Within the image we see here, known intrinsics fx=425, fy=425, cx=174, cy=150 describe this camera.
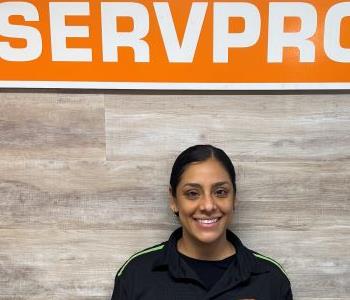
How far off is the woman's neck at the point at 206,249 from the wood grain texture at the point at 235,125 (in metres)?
0.25

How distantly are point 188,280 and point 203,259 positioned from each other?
0.08 m

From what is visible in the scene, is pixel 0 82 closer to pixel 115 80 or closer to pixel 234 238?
pixel 115 80

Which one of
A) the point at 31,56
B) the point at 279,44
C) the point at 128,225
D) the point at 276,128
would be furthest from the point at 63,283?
the point at 279,44

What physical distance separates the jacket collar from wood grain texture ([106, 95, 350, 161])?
10.4 inches

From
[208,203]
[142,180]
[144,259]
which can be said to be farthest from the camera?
[142,180]

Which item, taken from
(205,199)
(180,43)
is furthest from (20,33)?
(205,199)

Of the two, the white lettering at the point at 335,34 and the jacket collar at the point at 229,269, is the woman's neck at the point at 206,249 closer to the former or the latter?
the jacket collar at the point at 229,269

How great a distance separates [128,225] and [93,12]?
0.60 meters

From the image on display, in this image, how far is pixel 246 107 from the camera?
1.18m

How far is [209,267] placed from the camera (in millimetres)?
1079

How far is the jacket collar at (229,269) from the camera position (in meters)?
1.02

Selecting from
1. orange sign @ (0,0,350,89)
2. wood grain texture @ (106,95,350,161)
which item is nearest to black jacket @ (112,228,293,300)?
wood grain texture @ (106,95,350,161)

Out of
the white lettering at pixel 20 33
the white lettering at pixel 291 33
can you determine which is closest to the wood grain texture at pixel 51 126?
the white lettering at pixel 20 33

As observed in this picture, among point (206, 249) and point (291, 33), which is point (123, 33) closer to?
point (291, 33)
